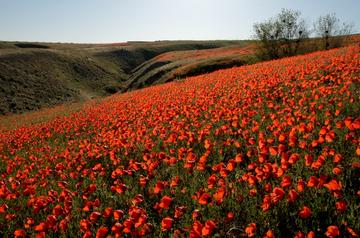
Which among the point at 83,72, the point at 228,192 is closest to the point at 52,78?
the point at 83,72

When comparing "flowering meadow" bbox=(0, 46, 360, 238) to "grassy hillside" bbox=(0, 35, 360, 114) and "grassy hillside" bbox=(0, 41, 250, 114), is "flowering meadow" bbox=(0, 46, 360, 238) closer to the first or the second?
"grassy hillside" bbox=(0, 35, 360, 114)

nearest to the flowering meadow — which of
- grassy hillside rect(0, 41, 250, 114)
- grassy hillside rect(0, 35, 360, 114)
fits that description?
grassy hillside rect(0, 35, 360, 114)

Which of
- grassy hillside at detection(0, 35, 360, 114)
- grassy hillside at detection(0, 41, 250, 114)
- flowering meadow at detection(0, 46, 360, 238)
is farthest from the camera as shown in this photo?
grassy hillside at detection(0, 41, 250, 114)

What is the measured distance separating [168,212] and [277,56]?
34017 millimetres

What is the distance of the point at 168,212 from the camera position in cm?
541

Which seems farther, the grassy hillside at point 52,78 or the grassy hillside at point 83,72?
the grassy hillside at point 52,78

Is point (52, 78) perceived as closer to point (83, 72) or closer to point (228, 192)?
point (83, 72)

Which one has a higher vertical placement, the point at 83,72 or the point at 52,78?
the point at 83,72

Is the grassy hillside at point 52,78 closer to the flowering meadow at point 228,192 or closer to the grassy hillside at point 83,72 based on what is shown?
the grassy hillside at point 83,72

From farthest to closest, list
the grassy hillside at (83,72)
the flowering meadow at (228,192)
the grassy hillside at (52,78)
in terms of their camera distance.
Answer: the grassy hillside at (52,78) < the grassy hillside at (83,72) < the flowering meadow at (228,192)

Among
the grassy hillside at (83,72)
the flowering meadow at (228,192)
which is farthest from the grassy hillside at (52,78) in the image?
the flowering meadow at (228,192)

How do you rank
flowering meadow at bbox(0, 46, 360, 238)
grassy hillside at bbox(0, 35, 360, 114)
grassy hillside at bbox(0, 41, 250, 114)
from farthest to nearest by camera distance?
1. grassy hillside at bbox(0, 41, 250, 114)
2. grassy hillside at bbox(0, 35, 360, 114)
3. flowering meadow at bbox(0, 46, 360, 238)

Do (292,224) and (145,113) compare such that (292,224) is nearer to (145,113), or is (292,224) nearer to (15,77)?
(145,113)

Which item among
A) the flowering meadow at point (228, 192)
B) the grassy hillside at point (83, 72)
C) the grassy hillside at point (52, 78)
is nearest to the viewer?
the flowering meadow at point (228, 192)
